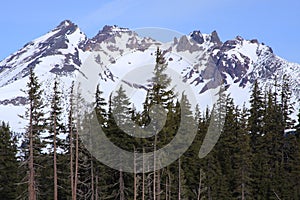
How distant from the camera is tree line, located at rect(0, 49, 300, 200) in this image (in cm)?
3897

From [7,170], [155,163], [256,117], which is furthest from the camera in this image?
[256,117]

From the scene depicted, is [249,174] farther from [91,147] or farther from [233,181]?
[91,147]

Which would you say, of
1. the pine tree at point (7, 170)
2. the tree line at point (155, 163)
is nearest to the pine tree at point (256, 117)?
the tree line at point (155, 163)

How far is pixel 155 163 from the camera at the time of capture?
130 ft

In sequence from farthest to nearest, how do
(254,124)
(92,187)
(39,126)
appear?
1. (254,124)
2. (92,187)
3. (39,126)

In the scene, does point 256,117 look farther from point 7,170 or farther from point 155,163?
point 7,170

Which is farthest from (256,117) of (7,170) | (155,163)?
(7,170)

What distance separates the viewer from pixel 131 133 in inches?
1731

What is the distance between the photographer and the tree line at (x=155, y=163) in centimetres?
3897

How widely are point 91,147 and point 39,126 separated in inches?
420

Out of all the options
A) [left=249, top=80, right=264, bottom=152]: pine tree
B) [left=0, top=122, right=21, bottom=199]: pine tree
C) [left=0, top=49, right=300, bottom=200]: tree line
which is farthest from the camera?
[left=249, top=80, right=264, bottom=152]: pine tree

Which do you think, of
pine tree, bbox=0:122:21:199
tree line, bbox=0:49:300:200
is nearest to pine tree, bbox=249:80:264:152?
tree line, bbox=0:49:300:200

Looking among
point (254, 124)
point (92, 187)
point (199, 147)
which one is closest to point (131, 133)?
point (92, 187)

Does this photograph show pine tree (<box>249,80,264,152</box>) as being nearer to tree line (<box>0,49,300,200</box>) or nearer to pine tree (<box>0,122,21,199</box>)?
tree line (<box>0,49,300,200</box>)
